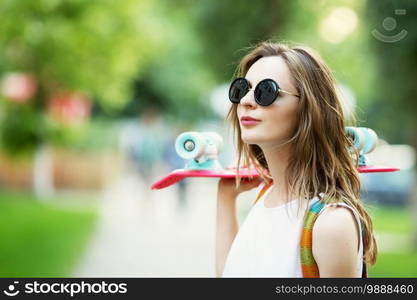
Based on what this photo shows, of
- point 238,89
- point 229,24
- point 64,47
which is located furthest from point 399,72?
point 238,89

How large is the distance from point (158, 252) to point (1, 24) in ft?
9.83

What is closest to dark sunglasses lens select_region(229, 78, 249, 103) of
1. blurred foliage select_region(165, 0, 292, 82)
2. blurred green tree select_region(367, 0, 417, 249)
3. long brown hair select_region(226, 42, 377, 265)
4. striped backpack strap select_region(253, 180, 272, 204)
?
long brown hair select_region(226, 42, 377, 265)

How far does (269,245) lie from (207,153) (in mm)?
277

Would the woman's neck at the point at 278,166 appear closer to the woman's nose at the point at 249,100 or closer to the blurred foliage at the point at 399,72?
the woman's nose at the point at 249,100

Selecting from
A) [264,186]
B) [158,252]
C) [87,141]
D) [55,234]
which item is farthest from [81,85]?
A: [264,186]

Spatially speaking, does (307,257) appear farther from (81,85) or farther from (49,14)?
(81,85)

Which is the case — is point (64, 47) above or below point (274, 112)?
above

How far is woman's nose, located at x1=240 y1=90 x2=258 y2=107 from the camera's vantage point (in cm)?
155

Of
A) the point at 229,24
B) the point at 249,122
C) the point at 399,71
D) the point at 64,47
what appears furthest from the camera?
the point at 64,47

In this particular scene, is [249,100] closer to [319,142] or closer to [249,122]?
[249,122]

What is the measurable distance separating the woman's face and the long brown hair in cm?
2

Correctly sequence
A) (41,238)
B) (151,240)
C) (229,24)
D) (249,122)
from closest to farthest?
(249,122)
(229,24)
(151,240)
(41,238)

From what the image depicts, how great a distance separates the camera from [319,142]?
5.07ft

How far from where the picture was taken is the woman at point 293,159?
4.92ft
